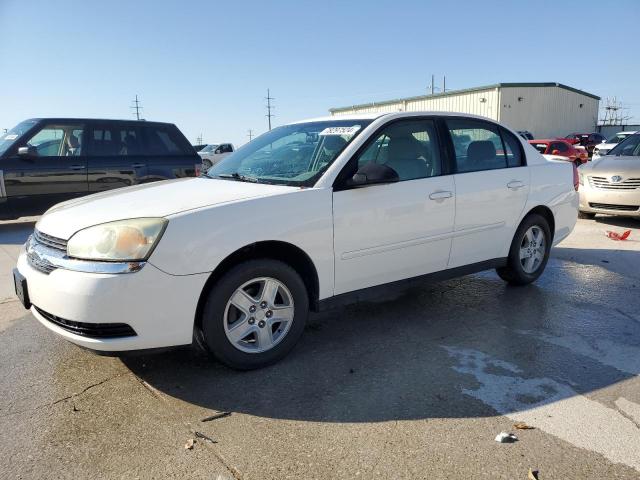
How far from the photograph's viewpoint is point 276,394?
9.74 ft

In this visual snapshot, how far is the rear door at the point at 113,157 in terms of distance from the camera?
28.2ft

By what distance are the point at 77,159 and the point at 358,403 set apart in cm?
737

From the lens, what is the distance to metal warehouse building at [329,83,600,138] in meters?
32.7

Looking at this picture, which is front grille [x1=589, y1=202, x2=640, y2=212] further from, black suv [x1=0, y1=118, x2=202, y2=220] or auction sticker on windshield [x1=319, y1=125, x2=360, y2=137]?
black suv [x1=0, y1=118, x2=202, y2=220]

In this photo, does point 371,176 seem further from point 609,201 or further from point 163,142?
point 163,142

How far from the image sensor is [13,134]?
8273 mm

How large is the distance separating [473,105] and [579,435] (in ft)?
112

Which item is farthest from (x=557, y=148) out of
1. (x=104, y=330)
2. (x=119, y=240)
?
(x=104, y=330)

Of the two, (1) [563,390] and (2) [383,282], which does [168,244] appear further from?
(1) [563,390]

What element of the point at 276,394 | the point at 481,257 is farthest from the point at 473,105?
the point at 276,394

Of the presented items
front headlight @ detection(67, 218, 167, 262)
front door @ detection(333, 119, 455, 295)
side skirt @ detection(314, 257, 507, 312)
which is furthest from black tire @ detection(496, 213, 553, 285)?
front headlight @ detection(67, 218, 167, 262)

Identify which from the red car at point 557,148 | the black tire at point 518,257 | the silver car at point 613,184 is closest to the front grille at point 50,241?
the black tire at point 518,257

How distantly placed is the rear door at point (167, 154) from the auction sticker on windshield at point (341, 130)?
5.62 metres

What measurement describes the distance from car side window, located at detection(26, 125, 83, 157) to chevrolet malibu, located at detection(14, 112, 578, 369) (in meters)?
5.21
